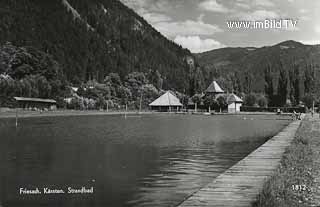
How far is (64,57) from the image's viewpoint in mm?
147625

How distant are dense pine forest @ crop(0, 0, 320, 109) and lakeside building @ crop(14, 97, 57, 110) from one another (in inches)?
72.5

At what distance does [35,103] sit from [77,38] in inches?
3358

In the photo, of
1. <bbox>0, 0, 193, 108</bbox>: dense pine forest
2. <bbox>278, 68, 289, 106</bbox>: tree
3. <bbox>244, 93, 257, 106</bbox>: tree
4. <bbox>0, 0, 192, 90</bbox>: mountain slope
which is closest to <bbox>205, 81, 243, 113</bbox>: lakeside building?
<bbox>244, 93, 257, 106</bbox>: tree

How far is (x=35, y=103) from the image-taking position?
8112 cm

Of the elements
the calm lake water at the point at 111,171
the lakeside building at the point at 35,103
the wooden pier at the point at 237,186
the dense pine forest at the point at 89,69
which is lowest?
the calm lake water at the point at 111,171

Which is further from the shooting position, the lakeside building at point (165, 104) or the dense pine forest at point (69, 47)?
the lakeside building at point (165, 104)

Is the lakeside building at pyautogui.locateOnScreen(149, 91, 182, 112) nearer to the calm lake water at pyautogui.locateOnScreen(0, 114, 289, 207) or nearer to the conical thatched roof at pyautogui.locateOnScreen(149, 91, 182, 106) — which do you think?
the conical thatched roof at pyautogui.locateOnScreen(149, 91, 182, 106)

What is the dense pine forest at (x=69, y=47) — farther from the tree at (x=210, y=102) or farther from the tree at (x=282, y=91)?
the tree at (x=282, y=91)

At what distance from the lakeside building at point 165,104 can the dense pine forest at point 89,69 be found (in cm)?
526

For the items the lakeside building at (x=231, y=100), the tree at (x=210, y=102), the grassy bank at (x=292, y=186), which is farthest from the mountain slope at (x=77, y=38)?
the grassy bank at (x=292, y=186)

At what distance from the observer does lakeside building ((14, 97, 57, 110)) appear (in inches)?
2983

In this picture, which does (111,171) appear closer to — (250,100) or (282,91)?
(282,91)

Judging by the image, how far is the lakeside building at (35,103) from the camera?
75775mm

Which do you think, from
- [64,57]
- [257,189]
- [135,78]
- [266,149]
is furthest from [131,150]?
[64,57]
